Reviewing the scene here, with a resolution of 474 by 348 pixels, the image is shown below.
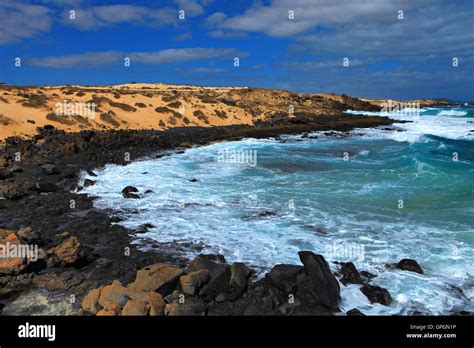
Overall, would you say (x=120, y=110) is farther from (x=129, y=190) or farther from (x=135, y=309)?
(x=135, y=309)

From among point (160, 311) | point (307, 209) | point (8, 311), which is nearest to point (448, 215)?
point (307, 209)

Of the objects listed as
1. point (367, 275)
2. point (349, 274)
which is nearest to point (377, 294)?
point (349, 274)

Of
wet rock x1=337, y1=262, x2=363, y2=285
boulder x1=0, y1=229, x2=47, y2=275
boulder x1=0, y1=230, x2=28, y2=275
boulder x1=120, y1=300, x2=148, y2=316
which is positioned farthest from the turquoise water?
boulder x1=120, y1=300, x2=148, y2=316

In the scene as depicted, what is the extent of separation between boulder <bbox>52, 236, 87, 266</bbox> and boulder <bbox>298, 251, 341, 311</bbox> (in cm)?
511

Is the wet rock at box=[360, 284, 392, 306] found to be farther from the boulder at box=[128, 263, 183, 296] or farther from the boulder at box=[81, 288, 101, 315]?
the boulder at box=[81, 288, 101, 315]

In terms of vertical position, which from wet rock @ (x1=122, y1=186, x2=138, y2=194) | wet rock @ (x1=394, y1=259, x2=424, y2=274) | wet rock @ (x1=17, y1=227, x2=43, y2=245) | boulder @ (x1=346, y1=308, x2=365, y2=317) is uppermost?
wet rock @ (x1=122, y1=186, x2=138, y2=194)

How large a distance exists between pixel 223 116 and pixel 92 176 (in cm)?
3137

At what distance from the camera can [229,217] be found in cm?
1314

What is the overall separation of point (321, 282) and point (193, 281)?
262cm

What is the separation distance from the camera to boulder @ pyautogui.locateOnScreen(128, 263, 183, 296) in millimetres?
7660

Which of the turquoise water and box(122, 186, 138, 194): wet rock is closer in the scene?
the turquoise water

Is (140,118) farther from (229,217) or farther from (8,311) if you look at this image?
(8,311)

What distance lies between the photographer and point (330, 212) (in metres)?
13.9

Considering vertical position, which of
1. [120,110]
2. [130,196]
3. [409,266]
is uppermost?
[120,110]
